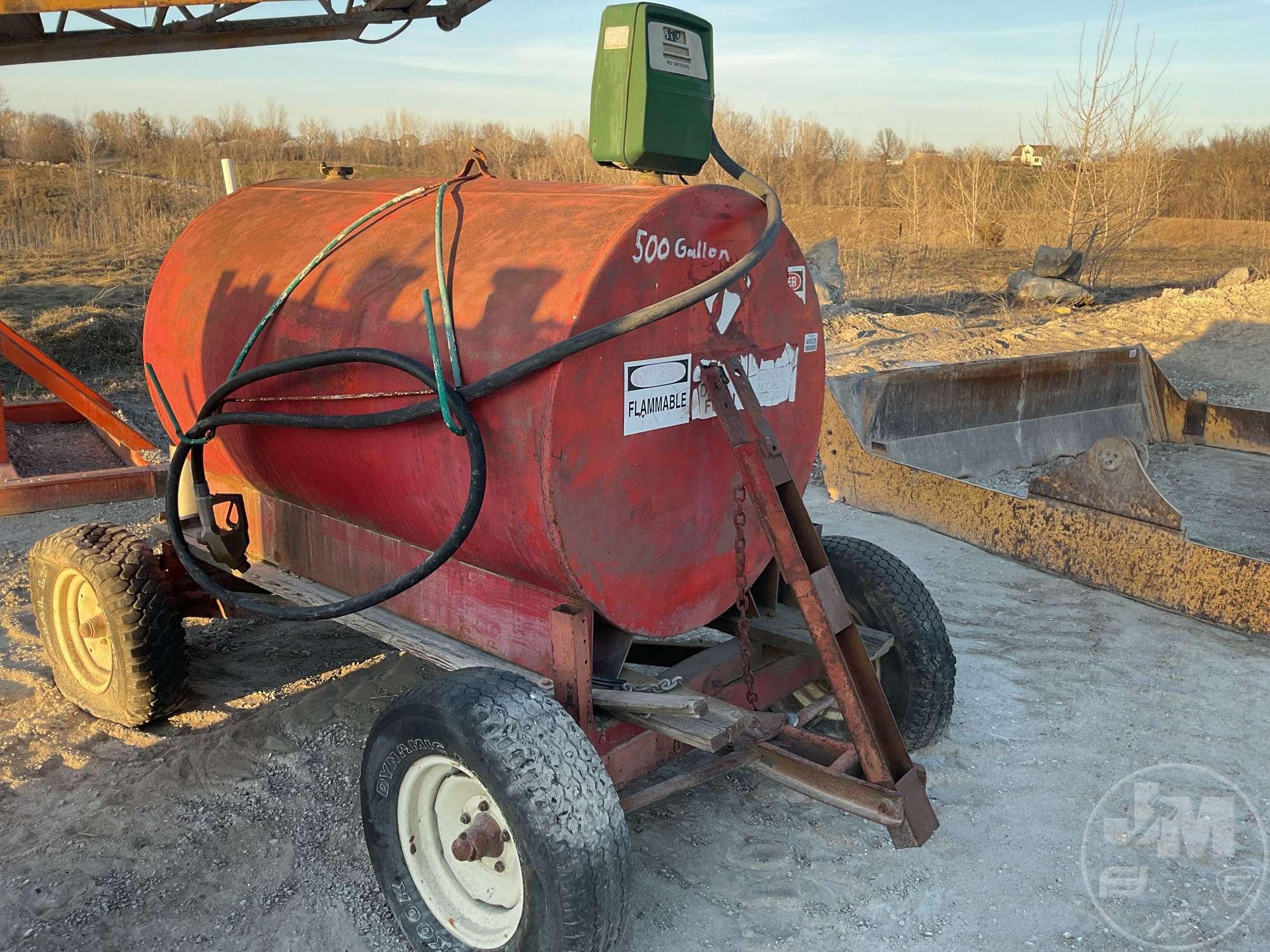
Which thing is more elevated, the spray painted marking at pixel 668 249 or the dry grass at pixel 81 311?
the spray painted marking at pixel 668 249

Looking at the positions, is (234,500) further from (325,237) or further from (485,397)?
(485,397)

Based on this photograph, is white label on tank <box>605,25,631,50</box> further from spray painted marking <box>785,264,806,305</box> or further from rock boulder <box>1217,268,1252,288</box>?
rock boulder <box>1217,268,1252,288</box>

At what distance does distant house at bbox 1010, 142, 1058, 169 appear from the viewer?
1723 cm

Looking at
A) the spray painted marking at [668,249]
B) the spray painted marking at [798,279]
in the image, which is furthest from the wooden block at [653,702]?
the spray painted marking at [798,279]

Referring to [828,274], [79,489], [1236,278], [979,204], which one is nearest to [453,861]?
[79,489]

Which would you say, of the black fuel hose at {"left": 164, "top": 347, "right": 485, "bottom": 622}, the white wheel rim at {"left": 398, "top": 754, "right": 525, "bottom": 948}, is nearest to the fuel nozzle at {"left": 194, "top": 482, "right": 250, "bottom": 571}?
the black fuel hose at {"left": 164, "top": 347, "right": 485, "bottom": 622}

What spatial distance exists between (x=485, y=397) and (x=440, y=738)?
0.94 m

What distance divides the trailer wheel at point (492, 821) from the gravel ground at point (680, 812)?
276mm

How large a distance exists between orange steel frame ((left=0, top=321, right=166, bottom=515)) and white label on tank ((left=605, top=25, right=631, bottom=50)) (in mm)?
3167

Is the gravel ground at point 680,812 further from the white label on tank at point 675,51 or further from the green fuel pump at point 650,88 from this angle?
the white label on tank at point 675,51

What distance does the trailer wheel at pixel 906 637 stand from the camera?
11.8 ft

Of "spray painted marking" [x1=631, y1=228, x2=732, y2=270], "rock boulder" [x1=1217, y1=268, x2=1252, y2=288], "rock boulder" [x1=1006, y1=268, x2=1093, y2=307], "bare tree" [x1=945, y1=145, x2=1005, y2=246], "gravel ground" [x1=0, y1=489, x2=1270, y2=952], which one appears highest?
"bare tree" [x1=945, y1=145, x2=1005, y2=246]

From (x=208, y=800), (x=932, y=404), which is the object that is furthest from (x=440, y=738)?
(x=932, y=404)

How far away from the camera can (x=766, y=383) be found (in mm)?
3348
